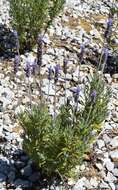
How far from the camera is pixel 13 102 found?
6.01 m

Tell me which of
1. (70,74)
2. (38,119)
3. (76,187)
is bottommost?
(76,187)

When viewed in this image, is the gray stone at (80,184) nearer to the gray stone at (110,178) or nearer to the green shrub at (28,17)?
the gray stone at (110,178)

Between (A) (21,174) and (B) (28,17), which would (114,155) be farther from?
(B) (28,17)

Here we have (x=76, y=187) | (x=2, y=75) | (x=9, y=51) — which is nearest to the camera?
(x=76, y=187)

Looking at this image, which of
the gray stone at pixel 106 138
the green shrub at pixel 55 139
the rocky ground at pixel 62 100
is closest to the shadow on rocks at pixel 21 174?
the rocky ground at pixel 62 100

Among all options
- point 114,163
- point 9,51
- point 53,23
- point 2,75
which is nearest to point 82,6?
point 53,23

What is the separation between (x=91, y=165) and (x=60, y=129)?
30.3 inches

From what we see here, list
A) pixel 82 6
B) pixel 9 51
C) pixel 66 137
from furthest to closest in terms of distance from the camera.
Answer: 1. pixel 82 6
2. pixel 9 51
3. pixel 66 137

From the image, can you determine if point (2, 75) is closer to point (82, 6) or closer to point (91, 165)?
point (91, 165)

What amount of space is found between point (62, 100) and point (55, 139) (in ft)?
4.84

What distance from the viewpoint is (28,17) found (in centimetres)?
684

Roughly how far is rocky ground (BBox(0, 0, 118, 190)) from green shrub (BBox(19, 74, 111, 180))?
1.05 feet

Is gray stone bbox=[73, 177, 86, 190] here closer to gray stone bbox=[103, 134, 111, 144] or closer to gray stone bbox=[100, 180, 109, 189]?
gray stone bbox=[100, 180, 109, 189]

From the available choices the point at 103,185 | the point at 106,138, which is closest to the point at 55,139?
the point at 103,185
